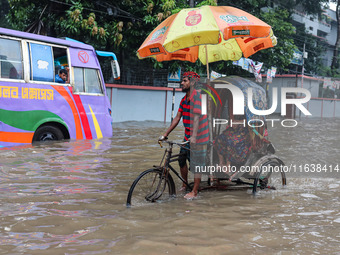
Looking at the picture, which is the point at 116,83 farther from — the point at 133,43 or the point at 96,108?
the point at 96,108

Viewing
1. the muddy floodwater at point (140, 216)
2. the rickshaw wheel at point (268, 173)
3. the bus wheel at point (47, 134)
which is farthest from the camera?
the bus wheel at point (47, 134)

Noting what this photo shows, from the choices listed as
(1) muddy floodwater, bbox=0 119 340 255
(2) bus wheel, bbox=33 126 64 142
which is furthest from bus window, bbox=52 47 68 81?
(1) muddy floodwater, bbox=0 119 340 255

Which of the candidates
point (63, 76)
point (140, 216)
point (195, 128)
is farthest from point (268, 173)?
point (63, 76)

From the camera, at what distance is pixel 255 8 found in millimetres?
23672

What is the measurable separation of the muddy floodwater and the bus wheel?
1.19 meters

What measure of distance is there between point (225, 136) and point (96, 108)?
522 cm

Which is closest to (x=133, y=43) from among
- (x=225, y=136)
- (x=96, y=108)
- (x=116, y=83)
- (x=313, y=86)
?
(x=116, y=83)

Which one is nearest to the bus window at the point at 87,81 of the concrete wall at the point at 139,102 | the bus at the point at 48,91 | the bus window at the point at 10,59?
the bus at the point at 48,91

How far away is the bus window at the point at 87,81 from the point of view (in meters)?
9.88

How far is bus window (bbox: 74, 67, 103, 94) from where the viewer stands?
9.88 m

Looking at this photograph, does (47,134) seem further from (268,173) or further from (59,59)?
(268,173)

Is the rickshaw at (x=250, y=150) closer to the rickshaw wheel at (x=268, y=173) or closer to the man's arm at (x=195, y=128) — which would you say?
the rickshaw wheel at (x=268, y=173)

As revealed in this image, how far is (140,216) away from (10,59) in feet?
18.5

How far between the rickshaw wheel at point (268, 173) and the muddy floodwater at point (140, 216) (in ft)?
0.50
